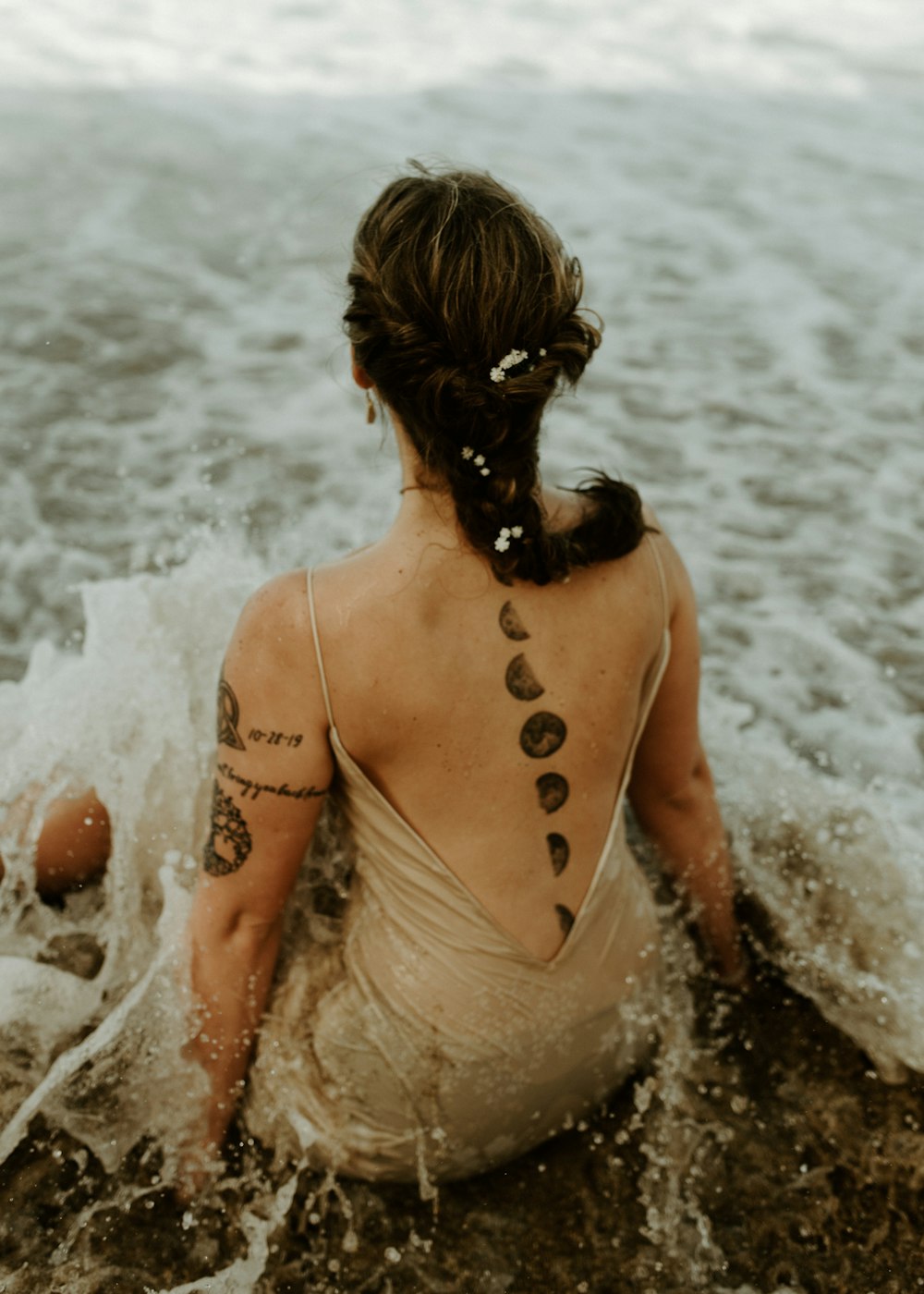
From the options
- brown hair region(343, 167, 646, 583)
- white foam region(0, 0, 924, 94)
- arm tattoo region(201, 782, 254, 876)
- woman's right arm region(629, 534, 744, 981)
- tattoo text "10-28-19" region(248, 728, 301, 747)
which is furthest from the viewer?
white foam region(0, 0, 924, 94)

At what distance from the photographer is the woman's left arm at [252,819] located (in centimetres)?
192

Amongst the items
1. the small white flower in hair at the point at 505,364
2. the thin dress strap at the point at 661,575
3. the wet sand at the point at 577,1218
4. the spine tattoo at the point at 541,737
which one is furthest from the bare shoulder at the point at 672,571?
the wet sand at the point at 577,1218

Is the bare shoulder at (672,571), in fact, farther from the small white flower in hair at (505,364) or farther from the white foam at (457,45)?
the white foam at (457,45)

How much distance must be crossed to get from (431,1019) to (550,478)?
291 centimetres

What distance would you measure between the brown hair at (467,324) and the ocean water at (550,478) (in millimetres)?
320

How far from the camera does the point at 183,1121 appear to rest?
2316 millimetres

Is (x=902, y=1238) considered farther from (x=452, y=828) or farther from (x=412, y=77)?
(x=412, y=77)

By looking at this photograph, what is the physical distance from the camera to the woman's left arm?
6.29 ft

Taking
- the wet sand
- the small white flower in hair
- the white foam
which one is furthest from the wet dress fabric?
the white foam

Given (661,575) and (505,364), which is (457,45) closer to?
(661,575)

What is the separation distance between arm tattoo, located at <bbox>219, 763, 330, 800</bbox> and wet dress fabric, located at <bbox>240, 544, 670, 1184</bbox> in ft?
0.21

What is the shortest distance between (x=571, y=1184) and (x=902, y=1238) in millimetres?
660

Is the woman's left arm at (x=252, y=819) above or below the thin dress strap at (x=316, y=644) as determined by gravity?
below

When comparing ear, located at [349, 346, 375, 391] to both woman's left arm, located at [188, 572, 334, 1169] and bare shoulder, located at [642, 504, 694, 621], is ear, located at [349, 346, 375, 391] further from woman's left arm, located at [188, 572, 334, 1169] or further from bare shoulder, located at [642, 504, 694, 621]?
bare shoulder, located at [642, 504, 694, 621]
